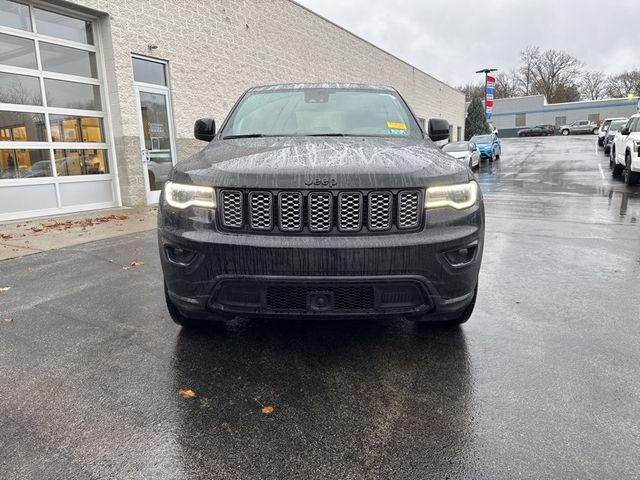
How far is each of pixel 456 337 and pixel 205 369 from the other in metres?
1.68

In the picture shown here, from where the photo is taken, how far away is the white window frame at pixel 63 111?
820 centimetres

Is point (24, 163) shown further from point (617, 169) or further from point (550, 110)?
point (550, 110)

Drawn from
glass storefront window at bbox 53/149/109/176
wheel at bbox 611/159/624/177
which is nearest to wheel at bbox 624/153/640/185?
wheel at bbox 611/159/624/177

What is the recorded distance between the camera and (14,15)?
26.7ft

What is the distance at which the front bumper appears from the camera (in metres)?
2.32

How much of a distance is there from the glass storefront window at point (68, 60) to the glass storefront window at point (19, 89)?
0.42m

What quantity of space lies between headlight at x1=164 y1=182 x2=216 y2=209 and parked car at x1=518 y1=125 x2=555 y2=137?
6115 cm

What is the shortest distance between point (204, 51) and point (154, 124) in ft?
8.65

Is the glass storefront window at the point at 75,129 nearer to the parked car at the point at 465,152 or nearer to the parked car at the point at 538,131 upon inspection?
the parked car at the point at 465,152

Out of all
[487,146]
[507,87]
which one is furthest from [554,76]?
[487,146]

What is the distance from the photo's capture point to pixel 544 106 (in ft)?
205

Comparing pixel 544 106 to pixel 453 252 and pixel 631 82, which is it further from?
pixel 453 252

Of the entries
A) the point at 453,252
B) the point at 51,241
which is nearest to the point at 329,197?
the point at 453,252

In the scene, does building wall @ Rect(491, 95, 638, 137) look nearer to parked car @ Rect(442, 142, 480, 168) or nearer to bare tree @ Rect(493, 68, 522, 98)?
bare tree @ Rect(493, 68, 522, 98)
